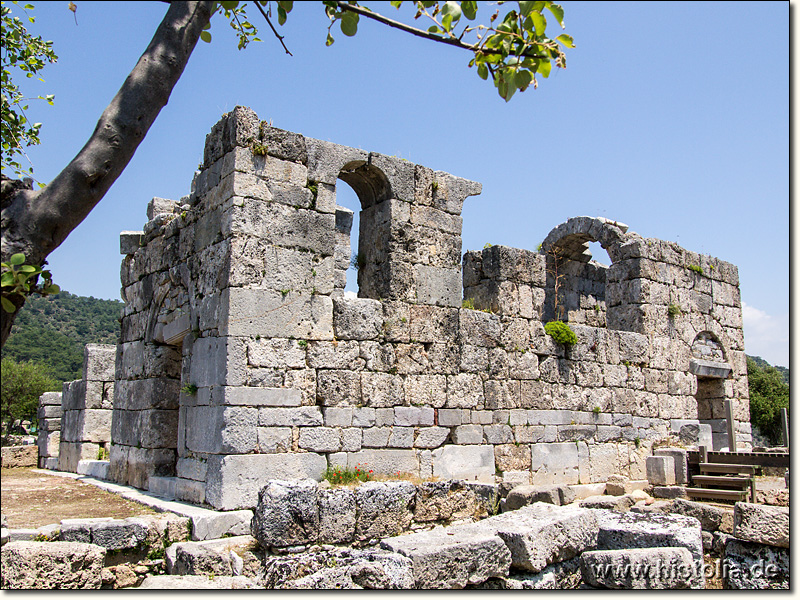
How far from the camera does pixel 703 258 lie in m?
14.5

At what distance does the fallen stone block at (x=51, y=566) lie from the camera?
559 cm

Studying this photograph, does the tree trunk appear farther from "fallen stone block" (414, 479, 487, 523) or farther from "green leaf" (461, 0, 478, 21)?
"fallen stone block" (414, 479, 487, 523)

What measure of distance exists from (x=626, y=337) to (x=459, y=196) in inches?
172

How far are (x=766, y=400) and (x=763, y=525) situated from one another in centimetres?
2599

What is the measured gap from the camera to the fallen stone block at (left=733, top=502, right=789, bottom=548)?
6445mm

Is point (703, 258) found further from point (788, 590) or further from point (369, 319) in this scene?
point (788, 590)

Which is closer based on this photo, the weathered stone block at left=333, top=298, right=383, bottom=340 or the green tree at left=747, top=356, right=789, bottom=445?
the weathered stone block at left=333, top=298, right=383, bottom=340

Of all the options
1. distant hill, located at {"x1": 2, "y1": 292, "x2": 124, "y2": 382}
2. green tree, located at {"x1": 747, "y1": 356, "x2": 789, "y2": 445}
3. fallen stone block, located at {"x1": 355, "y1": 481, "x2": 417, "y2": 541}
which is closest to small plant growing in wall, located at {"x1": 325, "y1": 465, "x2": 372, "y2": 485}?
fallen stone block, located at {"x1": 355, "y1": 481, "x2": 417, "y2": 541}

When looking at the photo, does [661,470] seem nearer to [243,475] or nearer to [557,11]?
[243,475]

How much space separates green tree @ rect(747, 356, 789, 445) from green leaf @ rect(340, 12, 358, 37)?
28114mm

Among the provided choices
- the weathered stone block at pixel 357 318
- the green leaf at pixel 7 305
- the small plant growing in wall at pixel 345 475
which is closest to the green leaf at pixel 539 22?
the green leaf at pixel 7 305


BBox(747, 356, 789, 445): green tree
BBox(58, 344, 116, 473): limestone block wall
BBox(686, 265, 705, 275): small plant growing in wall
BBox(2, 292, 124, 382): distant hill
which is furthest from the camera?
BBox(2, 292, 124, 382): distant hill

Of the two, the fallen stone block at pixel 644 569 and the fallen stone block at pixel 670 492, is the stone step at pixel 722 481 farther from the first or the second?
the fallen stone block at pixel 644 569

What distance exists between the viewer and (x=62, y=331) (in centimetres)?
5231
